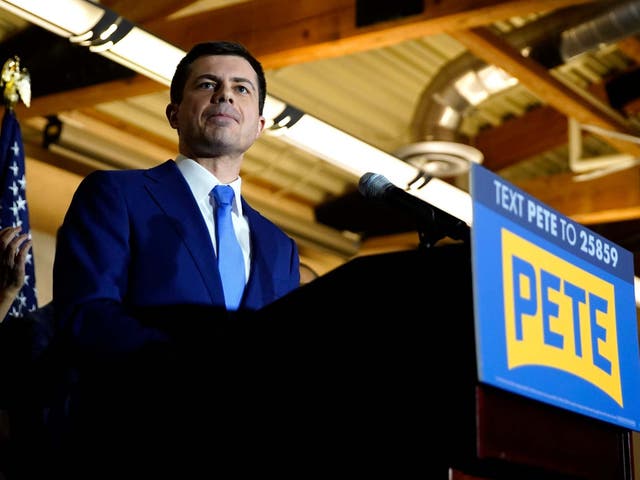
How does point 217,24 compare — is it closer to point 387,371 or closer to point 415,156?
point 415,156

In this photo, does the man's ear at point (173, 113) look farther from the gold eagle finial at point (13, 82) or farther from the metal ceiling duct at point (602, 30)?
the metal ceiling duct at point (602, 30)

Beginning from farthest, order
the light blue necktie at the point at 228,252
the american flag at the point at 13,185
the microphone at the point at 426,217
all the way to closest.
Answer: the american flag at the point at 13,185
the light blue necktie at the point at 228,252
the microphone at the point at 426,217

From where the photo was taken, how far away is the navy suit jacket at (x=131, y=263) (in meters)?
1.26

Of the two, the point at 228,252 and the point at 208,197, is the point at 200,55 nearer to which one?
the point at 208,197

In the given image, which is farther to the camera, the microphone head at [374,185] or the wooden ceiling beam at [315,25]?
the wooden ceiling beam at [315,25]

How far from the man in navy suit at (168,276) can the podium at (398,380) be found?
2.4 inches

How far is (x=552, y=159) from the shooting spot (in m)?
6.68

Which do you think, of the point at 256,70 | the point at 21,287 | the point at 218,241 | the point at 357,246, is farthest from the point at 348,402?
the point at 357,246

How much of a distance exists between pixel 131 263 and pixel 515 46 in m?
3.43

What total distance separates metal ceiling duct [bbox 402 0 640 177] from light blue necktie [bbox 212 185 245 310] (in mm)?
2610

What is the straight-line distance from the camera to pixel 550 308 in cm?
117

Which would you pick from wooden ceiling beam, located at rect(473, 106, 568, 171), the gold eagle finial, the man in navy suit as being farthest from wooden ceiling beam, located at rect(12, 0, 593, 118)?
wooden ceiling beam, located at rect(473, 106, 568, 171)

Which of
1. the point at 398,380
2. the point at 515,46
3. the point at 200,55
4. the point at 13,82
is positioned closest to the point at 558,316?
the point at 398,380

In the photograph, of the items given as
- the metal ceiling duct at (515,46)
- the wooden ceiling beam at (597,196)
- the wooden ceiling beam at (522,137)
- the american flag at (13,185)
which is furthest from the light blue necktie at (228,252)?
the wooden ceiling beam at (522,137)
